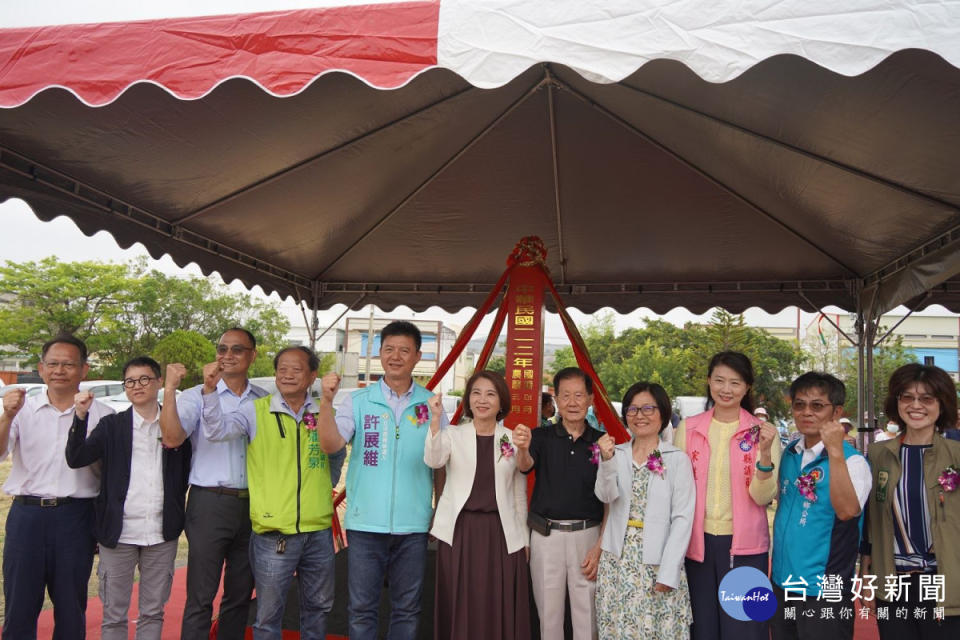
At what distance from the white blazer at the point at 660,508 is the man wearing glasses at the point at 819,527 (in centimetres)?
37

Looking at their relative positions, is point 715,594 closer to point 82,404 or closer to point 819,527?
point 819,527

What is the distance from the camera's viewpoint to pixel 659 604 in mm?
2303

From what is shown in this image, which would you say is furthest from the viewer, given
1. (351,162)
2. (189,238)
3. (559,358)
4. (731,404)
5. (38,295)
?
(559,358)

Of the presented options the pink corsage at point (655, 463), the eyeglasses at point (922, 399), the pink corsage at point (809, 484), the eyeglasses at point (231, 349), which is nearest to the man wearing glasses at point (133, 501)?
the eyeglasses at point (231, 349)

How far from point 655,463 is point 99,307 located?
2225 centimetres

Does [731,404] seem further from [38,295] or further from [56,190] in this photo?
[38,295]

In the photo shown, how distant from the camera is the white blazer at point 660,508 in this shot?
2.29 meters

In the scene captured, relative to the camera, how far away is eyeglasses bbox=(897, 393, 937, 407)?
2266mm

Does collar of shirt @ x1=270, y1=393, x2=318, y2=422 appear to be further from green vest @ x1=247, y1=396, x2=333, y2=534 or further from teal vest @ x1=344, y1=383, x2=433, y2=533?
teal vest @ x1=344, y1=383, x2=433, y2=533

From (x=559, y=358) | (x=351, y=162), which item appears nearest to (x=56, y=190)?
(x=351, y=162)

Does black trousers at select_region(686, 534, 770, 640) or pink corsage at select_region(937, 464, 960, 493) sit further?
black trousers at select_region(686, 534, 770, 640)

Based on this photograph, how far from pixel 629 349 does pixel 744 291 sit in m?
26.9

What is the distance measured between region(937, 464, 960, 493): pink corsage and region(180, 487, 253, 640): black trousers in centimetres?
275

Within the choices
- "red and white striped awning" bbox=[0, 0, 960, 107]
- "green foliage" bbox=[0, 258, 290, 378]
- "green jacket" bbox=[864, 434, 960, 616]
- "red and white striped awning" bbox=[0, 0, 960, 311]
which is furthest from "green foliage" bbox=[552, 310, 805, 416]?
"red and white striped awning" bbox=[0, 0, 960, 107]
